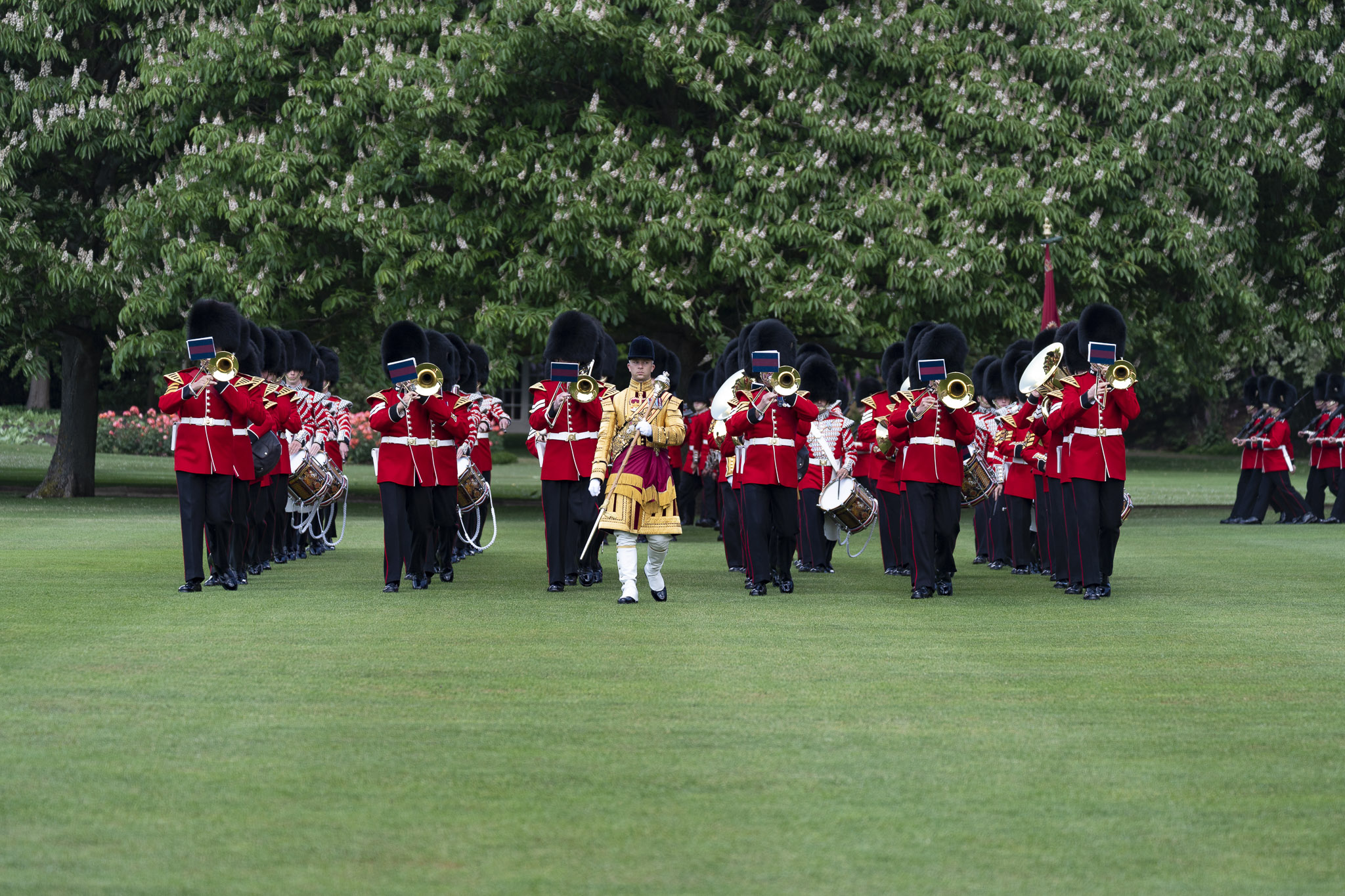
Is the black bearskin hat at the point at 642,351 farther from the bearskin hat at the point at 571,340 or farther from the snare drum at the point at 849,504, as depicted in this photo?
the snare drum at the point at 849,504

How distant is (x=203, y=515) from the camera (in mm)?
12312

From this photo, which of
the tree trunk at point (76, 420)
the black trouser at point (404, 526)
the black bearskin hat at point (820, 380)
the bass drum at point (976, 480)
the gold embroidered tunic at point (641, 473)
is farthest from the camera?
the tree trunk at point (76, 420)

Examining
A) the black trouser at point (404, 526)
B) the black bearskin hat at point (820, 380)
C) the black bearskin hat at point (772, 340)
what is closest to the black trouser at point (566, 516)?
the black trouser at point (404, 526)

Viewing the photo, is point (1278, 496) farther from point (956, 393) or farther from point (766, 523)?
point (766, 523)

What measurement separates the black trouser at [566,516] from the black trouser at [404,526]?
34.0 inches

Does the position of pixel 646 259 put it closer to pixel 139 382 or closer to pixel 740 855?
pixel 740 855

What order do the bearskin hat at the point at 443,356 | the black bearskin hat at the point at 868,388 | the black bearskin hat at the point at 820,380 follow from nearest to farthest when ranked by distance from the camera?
1. the bearskin hat at the point at 443,356
2. the black bearskin hat at the point at 820,380
3. the black bearskin hat at the point at 868,388

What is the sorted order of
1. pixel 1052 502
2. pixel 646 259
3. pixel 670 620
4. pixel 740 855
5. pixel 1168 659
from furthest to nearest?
pixel 646 259, pixel 1052 502, pixel 670 620, pixel 1168 659, pixel 740 855

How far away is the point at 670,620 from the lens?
10.7 m

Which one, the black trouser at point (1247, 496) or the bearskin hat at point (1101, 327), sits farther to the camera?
the black trouser at point (1247, 496)

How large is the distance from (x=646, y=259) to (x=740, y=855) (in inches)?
654

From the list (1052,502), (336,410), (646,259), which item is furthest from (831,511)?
(646,259)

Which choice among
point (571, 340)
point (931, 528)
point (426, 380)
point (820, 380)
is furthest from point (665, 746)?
point (820, 380)

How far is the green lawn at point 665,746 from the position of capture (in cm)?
495
